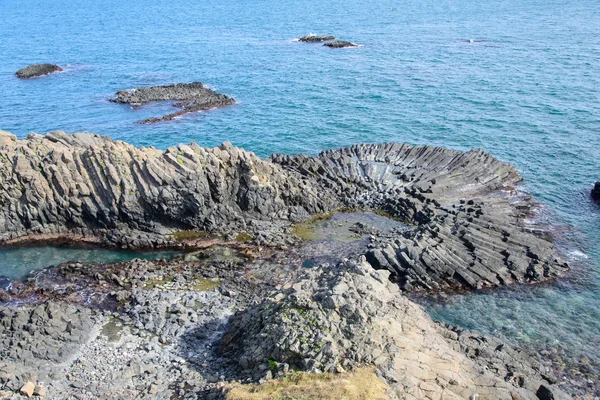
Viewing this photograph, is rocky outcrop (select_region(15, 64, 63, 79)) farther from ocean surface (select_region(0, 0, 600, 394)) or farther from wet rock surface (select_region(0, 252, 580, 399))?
wet rock surface (select_region(0, 252, 580, 399))

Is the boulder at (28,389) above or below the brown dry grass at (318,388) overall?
below

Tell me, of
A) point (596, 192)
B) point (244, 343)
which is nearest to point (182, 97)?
point (596, 192)

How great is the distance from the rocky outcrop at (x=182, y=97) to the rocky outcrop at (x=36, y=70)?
1079 inches

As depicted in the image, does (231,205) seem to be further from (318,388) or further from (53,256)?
(318,388)

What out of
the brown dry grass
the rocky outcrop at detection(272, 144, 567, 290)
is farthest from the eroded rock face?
the rocky outcrop at detection(272, 144, 567, 290)

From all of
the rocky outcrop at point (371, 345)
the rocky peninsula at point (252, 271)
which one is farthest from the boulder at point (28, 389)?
the rocky outcrop at point (371, 345)

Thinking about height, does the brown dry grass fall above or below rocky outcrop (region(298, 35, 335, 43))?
below

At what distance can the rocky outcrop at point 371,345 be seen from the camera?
26.1m

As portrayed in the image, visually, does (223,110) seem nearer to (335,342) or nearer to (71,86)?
(71,86)

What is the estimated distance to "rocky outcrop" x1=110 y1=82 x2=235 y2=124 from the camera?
273ft

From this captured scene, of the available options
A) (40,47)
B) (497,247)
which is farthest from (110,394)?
(40,47)

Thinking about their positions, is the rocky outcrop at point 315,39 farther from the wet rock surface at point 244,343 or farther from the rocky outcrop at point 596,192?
the wet rock surface at point 244,343

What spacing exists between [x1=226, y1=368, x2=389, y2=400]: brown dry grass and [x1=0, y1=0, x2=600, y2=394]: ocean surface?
13027 mm

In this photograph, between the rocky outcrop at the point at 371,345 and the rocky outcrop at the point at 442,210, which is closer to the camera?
the rocky outcrop at the point at 371,345
